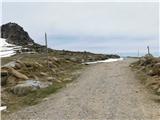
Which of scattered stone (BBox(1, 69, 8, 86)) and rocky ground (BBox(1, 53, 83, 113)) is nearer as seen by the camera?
rocky ground (BBox(1, 53, 83, 113))

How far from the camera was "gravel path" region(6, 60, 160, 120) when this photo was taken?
1694cm

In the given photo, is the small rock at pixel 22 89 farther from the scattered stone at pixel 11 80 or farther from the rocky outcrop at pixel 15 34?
the rocky outcrop at pixel 15 34

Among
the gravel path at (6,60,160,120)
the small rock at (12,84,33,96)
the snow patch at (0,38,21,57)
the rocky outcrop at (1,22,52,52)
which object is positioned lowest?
the gravel path at (6,60,160,120)

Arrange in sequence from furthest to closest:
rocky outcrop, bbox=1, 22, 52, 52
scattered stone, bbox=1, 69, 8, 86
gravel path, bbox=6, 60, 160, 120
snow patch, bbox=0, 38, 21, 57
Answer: rocky outcrop, bbox=1, 22, 52, 52 < snow patch, bbox=0, 38, 21, 57 < scattered stone, bbox=1, 69, 8, 86 < gravel path, bbox=6, 60, 160, 120

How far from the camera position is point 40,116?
17.5 metres

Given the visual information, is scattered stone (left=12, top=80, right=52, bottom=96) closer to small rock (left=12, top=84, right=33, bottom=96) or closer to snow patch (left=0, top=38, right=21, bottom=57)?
small rock (left=12, top=84, right=33, bottom=96)

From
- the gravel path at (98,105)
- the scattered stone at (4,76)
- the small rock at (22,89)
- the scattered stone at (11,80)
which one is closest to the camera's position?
the gravel path at (98,105)

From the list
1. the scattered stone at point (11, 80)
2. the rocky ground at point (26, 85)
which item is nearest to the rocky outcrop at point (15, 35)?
the rocky ground at point (26, 85)

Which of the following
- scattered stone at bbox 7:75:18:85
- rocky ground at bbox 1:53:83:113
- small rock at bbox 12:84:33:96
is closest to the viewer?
rocky ground at bbox 1:53:83:113

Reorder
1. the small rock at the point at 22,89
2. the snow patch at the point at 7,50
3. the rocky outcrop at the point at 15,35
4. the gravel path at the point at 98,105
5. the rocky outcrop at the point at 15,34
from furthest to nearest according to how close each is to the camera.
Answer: the rocky outcrop at the point at 15,34 < the rocky outcrop at the point at 15,35 < the snow patch at the point at 7,50 < the small rock at the point at 22,89 < the gravel path at the point at 98,105

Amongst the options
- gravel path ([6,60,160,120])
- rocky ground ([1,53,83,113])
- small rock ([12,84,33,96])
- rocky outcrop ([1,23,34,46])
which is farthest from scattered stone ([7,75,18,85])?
rocky outcrop ([1,23,34,46])

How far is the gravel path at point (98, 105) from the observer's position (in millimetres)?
16938

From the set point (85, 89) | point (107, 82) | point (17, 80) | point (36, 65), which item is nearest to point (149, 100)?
point (85, 89)

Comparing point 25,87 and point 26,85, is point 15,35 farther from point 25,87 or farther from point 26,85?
point 25,87
